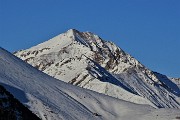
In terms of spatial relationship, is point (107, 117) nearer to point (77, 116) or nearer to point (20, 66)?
point (77, 116)

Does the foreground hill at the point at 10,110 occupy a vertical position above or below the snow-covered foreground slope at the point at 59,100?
below

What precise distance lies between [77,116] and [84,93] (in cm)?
1548

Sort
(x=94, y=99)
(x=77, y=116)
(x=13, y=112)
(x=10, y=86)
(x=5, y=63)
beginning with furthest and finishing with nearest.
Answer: (x=94, y=99), (x=5, y=63), (x=77, y=116), (x=10, y=86), (x=13, y=112)

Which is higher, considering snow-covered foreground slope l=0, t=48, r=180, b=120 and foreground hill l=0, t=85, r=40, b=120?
snow-covered foreground slope l=0, t=48, r=180, b=120

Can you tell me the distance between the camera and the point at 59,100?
79625mm

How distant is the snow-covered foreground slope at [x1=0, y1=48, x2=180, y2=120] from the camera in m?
70.6

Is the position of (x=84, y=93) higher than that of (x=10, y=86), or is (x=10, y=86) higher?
(x=84, y=93)

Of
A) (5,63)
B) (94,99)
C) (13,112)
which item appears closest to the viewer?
(13,112)

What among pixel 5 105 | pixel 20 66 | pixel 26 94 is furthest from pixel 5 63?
pixel 5 105

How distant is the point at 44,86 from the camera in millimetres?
82438

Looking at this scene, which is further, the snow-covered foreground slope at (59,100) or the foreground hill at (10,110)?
the snow-covered foreground slope at (59,100)

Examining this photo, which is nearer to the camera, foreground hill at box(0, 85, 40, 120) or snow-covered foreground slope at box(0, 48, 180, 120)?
foreground hill at box(0, 85, 40, 120)

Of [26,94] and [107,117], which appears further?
[107,117]

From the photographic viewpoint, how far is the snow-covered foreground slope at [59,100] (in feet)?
232
